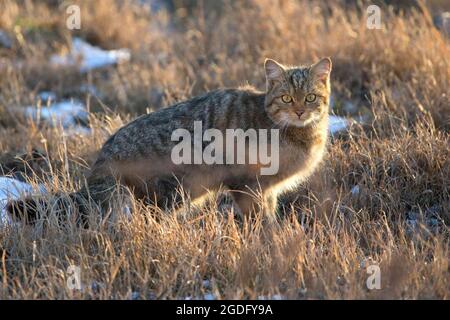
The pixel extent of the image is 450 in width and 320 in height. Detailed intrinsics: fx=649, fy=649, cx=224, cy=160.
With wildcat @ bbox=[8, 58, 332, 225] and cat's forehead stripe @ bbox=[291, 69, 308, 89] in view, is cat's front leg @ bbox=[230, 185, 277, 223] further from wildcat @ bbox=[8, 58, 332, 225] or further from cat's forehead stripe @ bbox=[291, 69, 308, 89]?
cat's forehead stripe @ bbox=[291, 69, 308, 89]

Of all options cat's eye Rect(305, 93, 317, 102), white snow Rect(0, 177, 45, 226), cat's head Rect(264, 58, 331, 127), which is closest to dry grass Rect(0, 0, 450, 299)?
white snow Rect(0, 177, 45, 226)

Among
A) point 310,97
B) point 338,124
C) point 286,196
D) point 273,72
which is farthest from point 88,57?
point 310,97

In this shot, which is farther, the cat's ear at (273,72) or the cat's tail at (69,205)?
the cat's ear at (273,72)

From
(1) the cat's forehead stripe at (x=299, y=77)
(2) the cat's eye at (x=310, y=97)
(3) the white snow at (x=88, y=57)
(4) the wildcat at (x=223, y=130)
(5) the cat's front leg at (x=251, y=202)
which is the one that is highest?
(3) the white snow at (x=88, y=57)

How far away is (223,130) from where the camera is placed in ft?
15.9

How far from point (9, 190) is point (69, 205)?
78cm

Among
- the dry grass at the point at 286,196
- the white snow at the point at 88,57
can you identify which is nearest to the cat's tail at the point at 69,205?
the dry grass at the point at 286,196

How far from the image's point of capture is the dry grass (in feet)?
12.3

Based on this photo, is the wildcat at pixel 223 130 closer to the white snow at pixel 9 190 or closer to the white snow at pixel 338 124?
the white snow at pixel 9 190

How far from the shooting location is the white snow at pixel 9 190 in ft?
A: 14.8

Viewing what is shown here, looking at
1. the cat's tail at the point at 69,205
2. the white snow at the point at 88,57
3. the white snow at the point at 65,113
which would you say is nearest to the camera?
the cat's tail at the point at 69,205

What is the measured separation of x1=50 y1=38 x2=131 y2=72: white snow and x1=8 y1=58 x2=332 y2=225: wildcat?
15.0ft

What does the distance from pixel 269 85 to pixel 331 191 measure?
0.99 m
